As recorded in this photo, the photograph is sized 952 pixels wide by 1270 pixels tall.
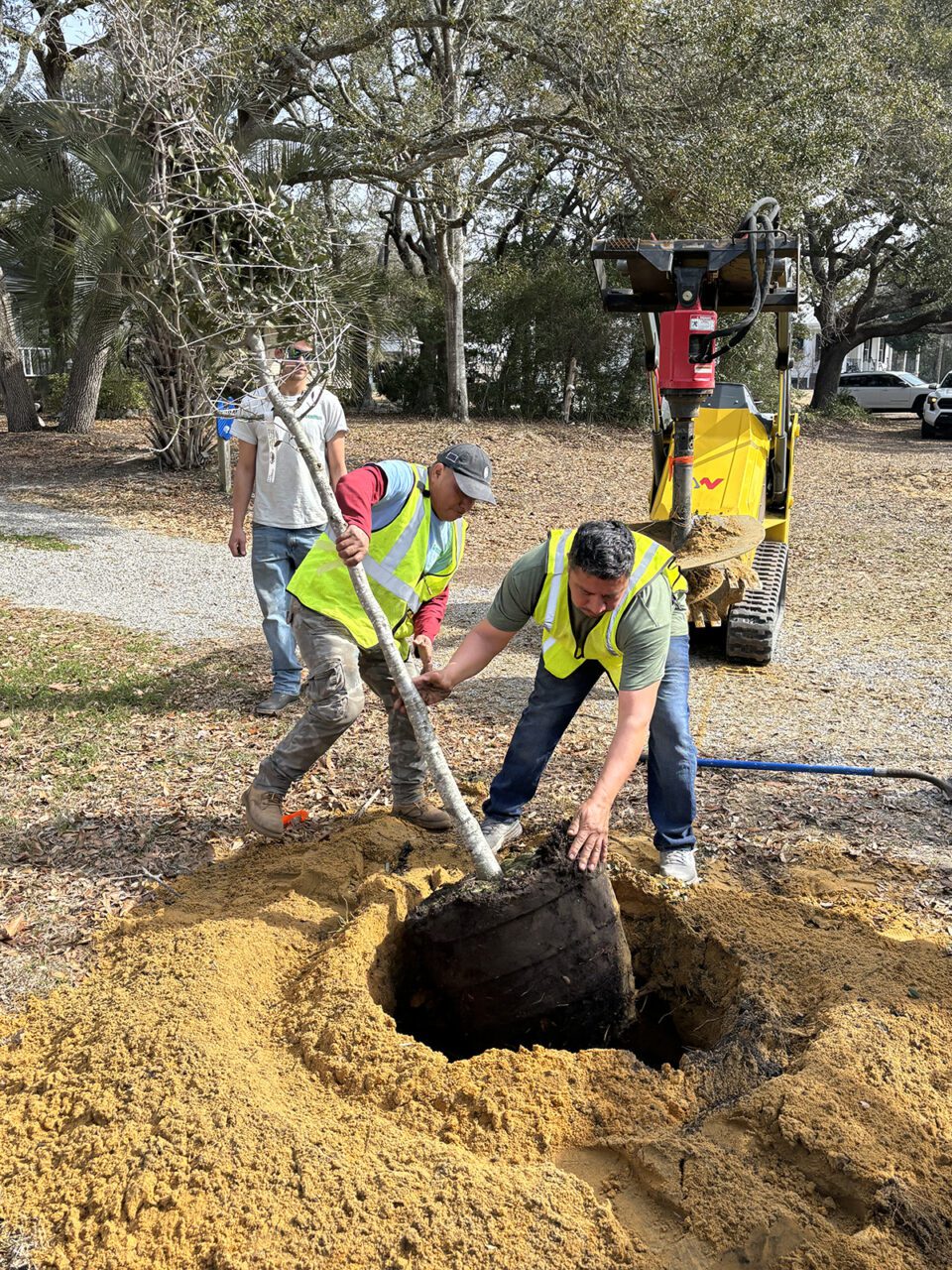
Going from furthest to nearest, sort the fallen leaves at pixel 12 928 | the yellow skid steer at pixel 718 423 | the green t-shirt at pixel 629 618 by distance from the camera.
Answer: the yellow skid steer at pixel 718 423
the fallen leaves at pixel 12 928
the green t-shirt at pixel 629 618

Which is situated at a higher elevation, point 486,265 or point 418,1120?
point 486,265

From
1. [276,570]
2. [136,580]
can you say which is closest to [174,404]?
[136,580]

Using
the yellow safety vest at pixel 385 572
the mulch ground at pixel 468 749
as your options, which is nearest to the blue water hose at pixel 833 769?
the mulch ground at pixel 468 749

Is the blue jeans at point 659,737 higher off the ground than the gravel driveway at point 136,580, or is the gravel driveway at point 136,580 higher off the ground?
the blue jeans at point 659,737

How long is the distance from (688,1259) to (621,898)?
5.11 feet

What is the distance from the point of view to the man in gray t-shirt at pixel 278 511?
5.74 metres

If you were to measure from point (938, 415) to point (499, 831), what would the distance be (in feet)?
82.4

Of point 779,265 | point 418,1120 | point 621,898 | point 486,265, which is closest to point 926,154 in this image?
point 486,265

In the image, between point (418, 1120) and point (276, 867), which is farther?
point (276, 867)

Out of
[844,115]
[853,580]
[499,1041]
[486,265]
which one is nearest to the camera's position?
[499,1041]

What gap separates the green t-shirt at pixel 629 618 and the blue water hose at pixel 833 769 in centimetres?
162

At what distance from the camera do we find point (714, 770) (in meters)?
5.33

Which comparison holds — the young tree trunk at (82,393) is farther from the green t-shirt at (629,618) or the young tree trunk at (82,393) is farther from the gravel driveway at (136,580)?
the green t-shirt at (629,618)

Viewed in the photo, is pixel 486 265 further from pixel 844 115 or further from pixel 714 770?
pixel 714 770
